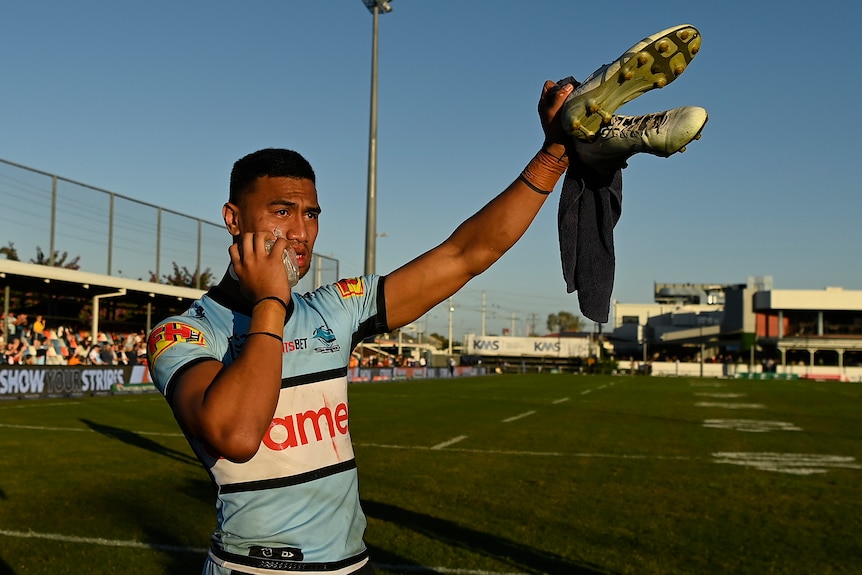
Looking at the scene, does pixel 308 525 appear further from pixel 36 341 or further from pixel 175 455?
pixel 36 341

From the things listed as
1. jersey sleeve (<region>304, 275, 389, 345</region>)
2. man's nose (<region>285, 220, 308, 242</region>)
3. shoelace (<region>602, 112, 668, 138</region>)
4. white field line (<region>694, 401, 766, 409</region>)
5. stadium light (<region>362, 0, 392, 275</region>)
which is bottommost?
white field line (<region>694, 401, 766, 409</region>)

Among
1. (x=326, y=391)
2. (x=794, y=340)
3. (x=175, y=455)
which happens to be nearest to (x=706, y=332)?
(x=794, y=340)

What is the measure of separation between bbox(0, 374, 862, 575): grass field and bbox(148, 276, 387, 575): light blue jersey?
196 inches

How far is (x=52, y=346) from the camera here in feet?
98.1

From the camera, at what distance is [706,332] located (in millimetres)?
107438

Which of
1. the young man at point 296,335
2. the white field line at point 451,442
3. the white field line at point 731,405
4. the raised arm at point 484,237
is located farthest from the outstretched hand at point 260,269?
the white field line at point 731,405

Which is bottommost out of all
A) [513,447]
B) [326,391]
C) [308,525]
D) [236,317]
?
[513,447]

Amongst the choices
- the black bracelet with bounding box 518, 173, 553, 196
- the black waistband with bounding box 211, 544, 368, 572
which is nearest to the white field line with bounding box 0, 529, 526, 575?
the black waistband with bounding box 211, 544, 368, 572

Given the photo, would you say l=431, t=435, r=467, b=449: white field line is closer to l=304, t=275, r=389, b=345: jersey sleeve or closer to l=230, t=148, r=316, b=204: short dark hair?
l=304, t=275, r=389, b=345: jersey sleeve

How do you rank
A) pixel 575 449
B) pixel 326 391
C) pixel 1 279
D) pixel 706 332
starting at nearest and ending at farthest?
pixel 326 391 < pixel 575 449 < pixel 1 279 < pixel 706 332

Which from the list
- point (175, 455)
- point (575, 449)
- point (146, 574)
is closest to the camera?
point (146, 574)

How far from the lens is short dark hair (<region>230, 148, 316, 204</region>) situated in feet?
9.31

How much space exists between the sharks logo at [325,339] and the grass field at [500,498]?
5.03 m

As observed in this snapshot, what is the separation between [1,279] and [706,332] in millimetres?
91589
